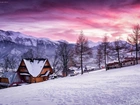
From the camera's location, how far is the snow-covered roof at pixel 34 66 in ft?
145

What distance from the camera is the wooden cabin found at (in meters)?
43.8

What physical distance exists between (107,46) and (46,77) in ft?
64.6

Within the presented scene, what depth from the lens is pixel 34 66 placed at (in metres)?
45.8

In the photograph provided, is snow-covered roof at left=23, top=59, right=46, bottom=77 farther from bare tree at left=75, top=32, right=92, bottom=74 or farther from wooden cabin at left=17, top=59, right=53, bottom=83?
bare tree at left=75, top=32, right=92, bottom=74

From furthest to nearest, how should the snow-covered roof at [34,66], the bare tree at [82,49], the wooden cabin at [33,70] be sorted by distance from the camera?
the snow-covered roof at [34,66], the wooden cabin at [33,70], the bare tree at [82,49]

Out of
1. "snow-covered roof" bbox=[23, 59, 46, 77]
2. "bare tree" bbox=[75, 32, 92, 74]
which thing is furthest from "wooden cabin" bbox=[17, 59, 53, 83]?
"bare tree" bbox=[75, 32, 92, 74]

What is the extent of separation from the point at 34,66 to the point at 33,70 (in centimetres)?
134

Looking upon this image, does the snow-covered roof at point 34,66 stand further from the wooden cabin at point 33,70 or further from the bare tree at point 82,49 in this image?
the bare tree at point 82,49

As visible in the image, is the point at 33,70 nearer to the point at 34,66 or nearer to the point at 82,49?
the point at 34,66

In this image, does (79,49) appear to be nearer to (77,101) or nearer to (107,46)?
(107,46)

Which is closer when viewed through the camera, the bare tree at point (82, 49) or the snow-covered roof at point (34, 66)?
the bare tree at point (82, 49)

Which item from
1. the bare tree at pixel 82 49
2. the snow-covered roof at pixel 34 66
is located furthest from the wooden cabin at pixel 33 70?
the bare tree at pixel 82 49

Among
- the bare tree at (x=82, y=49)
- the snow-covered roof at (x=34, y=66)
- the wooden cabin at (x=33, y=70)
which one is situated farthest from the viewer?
the snow-covered roof at (x=34, y=66)

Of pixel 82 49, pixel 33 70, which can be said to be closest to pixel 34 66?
pixel 33 70
